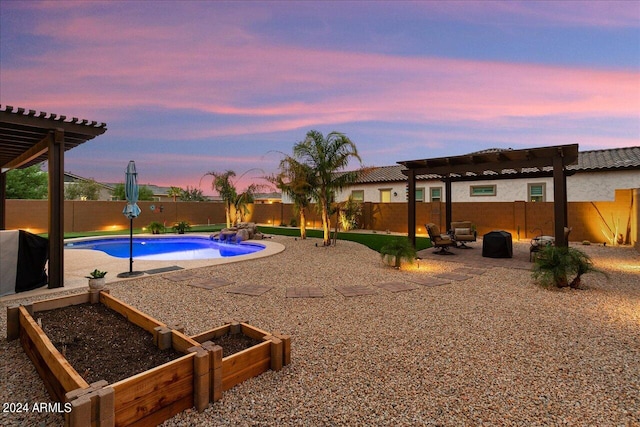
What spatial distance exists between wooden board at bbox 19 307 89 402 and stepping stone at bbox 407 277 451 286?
5787mm

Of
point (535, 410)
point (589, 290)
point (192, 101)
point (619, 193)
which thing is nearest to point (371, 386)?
point (535, 410)

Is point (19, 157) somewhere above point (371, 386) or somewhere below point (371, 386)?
above

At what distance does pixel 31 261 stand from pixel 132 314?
4.17 metres

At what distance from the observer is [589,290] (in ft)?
19.6

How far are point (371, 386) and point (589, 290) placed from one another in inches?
232

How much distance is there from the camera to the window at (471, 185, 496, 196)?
A: 59.4 feet

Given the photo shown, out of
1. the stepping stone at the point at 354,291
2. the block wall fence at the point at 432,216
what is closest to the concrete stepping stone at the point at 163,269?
the stepping stone at the point at 354,291

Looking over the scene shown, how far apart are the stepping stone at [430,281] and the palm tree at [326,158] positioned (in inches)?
235

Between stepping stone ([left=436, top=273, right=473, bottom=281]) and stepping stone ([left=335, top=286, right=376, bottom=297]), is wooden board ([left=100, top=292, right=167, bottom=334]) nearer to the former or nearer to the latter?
stepping stone ([left=335, top=286, right=376, bottom=297])

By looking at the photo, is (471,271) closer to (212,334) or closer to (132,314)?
(212,334)

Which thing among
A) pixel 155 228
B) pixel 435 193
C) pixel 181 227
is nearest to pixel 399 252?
pixel 435 193

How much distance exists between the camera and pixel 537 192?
54.7 feet

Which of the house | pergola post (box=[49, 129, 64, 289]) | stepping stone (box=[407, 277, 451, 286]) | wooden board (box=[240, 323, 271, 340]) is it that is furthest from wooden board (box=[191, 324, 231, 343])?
the house

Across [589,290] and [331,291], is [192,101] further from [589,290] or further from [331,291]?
[589,290]
